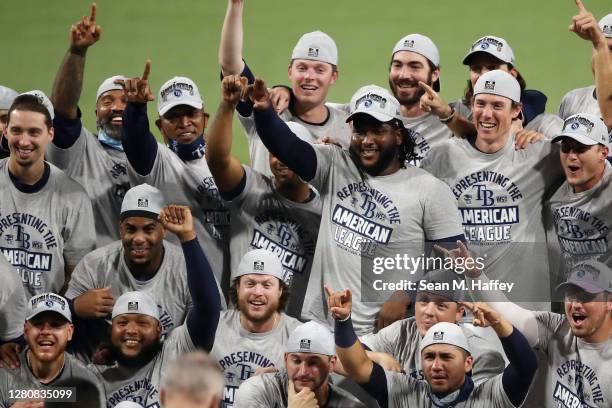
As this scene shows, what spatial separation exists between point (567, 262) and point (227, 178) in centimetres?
211

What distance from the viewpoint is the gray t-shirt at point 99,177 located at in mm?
9039

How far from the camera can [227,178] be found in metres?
8.24

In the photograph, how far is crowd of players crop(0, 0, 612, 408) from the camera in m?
7.66

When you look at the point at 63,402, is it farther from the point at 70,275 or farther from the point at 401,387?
the point at 401,387

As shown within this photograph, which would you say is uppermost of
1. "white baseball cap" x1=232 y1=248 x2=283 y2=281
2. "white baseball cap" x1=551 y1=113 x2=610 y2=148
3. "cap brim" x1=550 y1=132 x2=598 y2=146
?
"white baseball cap" x1=551 y1=113 x2=610 y2=148

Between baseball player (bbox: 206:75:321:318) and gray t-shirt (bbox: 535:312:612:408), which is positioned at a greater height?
baseball player (bbox: 206:75:321:318)

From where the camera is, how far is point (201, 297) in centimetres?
795

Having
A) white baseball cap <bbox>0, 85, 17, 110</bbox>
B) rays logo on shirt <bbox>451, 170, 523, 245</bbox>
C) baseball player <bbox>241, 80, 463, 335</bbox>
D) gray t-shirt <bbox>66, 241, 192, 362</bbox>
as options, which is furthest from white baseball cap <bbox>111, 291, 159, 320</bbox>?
rays logo on shirt <bbox>451, 170, 523, 245</bbox>

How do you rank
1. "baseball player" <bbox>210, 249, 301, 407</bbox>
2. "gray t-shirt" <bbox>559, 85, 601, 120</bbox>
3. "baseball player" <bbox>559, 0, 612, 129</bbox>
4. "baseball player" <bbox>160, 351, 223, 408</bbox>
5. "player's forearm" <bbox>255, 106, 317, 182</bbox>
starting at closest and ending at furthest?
"baseball player" <bbox>160, 351, 223, 408</bbox>
"player's forearm" <bbox>255, 106, 317, 182</bbox>
"baseball player" <bbox>559, 0, 612, 129</bbox>
"baseball player" <bbox>210, 249, 301, 407</bbox>
"gray t-shirt" <bbox>559, 85, 601, 120</bbox>

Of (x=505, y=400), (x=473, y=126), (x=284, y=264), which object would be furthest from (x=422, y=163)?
(x=505, y=400)

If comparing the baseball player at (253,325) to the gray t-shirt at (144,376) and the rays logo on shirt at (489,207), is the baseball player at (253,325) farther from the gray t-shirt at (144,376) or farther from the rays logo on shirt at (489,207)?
the rays logo on shirt at (489,207)

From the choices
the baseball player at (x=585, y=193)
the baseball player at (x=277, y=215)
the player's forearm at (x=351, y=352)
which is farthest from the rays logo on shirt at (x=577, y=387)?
the baseball player at (x=277, y=215)

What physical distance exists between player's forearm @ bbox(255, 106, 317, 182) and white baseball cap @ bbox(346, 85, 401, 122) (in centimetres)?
41

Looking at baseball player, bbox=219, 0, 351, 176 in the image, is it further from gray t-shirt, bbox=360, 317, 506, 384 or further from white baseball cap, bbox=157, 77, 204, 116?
gray t-shirt, bbox=360, 317, 506, 384
